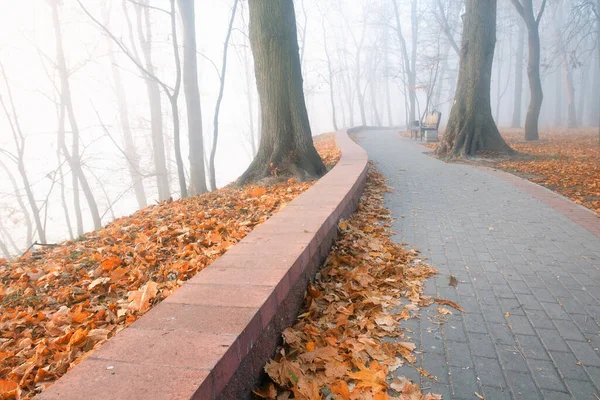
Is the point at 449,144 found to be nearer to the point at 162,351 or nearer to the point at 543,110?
the point at 162,351

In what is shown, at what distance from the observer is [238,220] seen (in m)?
4.27

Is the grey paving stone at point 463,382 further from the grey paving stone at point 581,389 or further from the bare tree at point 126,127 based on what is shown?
the bare tree at point 126,127

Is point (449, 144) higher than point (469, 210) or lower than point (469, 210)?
higher

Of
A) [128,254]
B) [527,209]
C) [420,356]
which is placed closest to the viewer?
[420,356]

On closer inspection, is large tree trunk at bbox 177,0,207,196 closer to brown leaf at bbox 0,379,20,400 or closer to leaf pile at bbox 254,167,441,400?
leaf pile at bbox 254,167,441,400

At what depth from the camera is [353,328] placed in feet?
7.98

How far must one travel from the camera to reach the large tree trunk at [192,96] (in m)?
11.7

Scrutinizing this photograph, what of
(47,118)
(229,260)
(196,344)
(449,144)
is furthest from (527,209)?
(47,118)

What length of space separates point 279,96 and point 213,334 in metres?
5.42

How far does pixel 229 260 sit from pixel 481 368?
1.71m

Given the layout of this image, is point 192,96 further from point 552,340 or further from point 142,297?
point 552,340

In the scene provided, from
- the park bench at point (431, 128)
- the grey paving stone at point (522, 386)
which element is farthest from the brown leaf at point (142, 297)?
the park bench at point (431, 128)

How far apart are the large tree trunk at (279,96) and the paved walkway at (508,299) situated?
210cm

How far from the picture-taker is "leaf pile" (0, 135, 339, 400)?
2.02 meters
